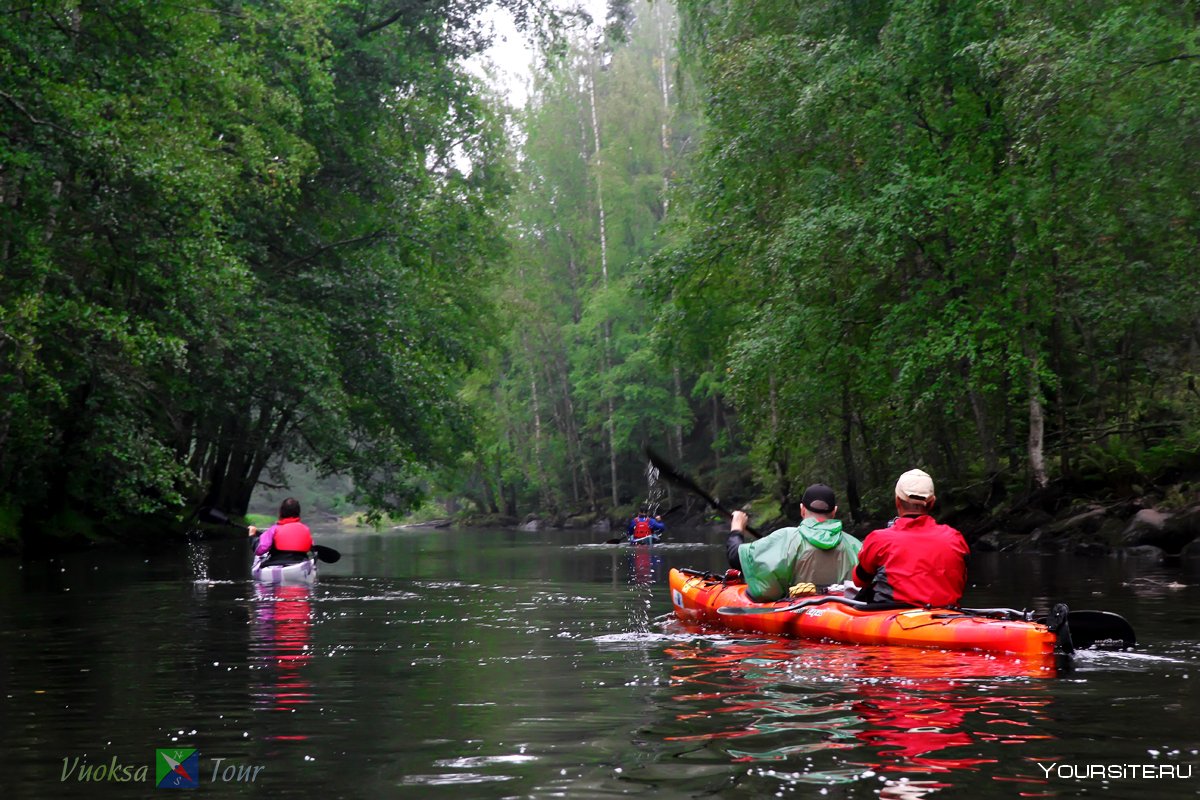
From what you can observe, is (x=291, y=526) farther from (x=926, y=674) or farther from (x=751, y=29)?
(x=751, y=29)

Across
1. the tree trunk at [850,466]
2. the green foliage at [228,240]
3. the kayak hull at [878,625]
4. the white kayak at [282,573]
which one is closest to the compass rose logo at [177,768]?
the kayak hull at [878,625]

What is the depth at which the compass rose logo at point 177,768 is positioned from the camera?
480cm

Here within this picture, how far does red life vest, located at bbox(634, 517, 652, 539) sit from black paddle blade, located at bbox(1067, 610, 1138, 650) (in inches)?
888

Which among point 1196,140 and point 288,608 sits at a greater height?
point 1196,140

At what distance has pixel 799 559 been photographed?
10.2 metres

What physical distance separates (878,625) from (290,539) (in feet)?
34.1

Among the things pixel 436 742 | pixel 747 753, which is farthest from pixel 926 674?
pixel 436 742

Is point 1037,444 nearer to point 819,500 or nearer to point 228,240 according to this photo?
point 819,500

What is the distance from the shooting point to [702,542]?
106 feet

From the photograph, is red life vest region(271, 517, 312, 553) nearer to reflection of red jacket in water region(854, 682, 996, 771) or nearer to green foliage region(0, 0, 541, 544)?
green foliage region(0, 0, 541, 544)

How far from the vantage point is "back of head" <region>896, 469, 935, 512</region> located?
841cm

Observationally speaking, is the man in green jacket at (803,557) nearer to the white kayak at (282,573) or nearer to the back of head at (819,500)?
the back of head at (819,500)

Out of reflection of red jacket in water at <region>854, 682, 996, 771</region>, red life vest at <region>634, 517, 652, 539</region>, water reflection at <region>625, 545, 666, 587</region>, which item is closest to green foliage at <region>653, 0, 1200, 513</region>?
water reflection at <region>625, 545, 666, 587</region>

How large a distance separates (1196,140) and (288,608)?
1271cm
